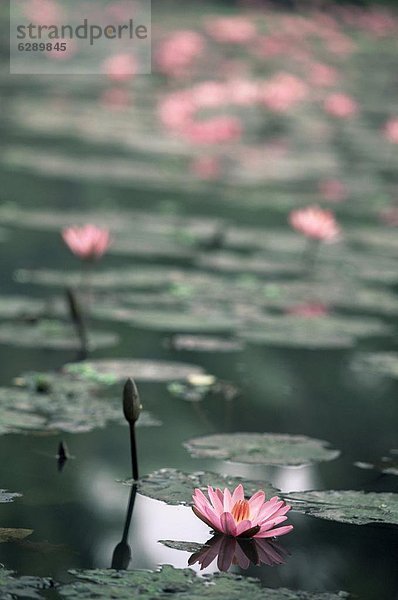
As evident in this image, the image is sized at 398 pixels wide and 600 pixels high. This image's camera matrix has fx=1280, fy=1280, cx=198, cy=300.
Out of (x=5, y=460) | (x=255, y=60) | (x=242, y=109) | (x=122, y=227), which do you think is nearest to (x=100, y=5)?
(x=255, y=60)

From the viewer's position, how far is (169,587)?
78.2 inches

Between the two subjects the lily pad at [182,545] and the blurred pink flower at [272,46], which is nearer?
the lily pad at [182,545]

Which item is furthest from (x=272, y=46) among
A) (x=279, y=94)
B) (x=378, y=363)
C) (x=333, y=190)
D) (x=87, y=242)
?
(x=378, y=363)

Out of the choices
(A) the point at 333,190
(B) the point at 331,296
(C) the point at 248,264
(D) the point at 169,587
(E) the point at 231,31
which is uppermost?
(E) the point at 231,31

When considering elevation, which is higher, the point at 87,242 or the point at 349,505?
the point at 87,242

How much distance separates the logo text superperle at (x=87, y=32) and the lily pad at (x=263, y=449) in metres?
10.9

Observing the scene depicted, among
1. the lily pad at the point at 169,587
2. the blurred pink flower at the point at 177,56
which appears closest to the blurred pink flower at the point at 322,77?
the blurred pink flower at the point at 177,56

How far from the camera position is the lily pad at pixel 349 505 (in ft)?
7.70

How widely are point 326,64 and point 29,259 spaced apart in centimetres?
1067

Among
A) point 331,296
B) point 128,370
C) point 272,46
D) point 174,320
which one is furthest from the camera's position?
point 272,46

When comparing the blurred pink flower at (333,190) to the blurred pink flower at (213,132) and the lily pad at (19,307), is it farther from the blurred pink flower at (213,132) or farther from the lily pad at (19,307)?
the lily pad at (19,307)

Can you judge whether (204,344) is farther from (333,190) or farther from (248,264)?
(333,190)

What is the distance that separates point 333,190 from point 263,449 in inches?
198

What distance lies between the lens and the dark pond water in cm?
218
